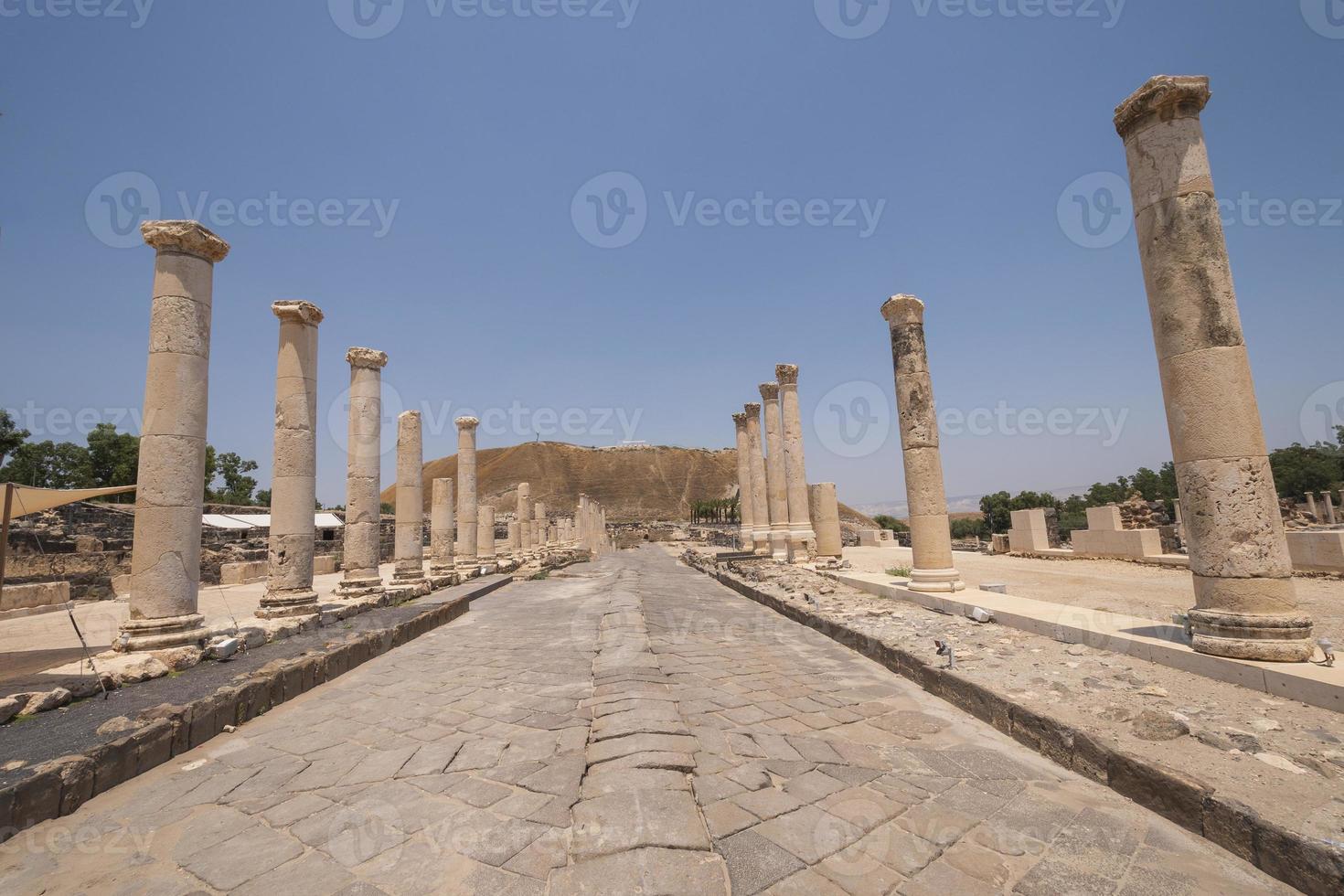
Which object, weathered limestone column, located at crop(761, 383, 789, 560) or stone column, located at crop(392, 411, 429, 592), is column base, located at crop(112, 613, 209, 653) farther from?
weathered limestone column, located at crop(761, 383, 789, 560)

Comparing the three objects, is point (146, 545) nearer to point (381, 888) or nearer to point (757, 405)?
point (381, 888)

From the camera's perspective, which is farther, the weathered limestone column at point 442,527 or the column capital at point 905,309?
the weathered limestone column at point 442,527

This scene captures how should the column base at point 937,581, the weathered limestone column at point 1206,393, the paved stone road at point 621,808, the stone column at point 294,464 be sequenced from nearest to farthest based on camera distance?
the paved stone road at point 621,808 → the weathered limestone column at point 1206,393 → the stone column at point 294,464 → the column base at point 937,581

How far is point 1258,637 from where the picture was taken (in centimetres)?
478

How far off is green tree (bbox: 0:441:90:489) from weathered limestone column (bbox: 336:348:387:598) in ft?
125

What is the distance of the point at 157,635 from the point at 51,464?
4827 centimetres

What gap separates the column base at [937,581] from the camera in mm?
9367

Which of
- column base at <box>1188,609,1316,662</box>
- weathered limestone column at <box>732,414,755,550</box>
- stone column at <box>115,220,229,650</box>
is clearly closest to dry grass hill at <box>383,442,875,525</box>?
weathered limestone column at <box>732,414,755,550</box>

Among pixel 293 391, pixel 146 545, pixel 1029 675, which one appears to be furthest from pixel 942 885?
pixel 293 391

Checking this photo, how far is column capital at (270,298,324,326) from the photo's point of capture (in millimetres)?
9719

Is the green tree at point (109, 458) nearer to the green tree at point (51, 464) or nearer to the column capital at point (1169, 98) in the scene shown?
the green tree at point (51, 464)

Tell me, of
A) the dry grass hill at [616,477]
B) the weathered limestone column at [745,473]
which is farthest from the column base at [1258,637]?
the dry grass hill at [616,477]

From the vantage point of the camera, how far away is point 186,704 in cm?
446

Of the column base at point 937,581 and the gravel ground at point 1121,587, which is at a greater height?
the column base at point 937,581
